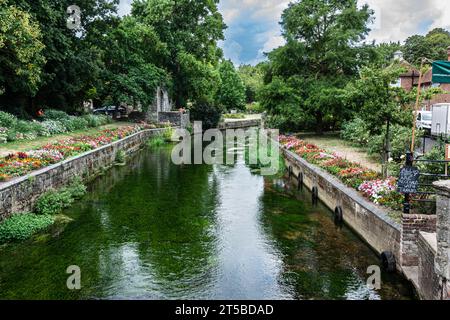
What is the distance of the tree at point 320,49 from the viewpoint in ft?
89.7

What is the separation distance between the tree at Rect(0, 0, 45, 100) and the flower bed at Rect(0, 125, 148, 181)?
405 cm

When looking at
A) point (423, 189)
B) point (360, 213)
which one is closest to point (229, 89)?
point (360, 213)

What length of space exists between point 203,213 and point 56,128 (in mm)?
13736

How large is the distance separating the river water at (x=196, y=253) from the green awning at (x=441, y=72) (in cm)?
381

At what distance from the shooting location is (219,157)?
2700 cm

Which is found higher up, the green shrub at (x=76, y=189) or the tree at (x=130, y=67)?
the tree at (x=130, y=67)

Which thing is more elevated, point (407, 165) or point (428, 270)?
point (407, 165)

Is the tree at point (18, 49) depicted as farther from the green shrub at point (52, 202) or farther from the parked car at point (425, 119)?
the parked car at point (425, 119)

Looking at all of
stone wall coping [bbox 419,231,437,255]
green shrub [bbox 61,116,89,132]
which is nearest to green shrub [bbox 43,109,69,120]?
green shrub [bbox 61,116,89,132]

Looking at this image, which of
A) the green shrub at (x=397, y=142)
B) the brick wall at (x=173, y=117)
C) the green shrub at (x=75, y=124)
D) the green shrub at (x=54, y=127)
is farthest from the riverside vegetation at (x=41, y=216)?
the brick wall at (x=173, y=117)

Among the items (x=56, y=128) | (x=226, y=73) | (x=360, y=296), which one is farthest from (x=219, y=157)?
(x=226, y=73)

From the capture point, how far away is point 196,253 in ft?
31.7

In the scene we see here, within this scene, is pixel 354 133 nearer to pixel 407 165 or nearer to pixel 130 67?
pixel 407 165

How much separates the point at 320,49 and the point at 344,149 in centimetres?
959
